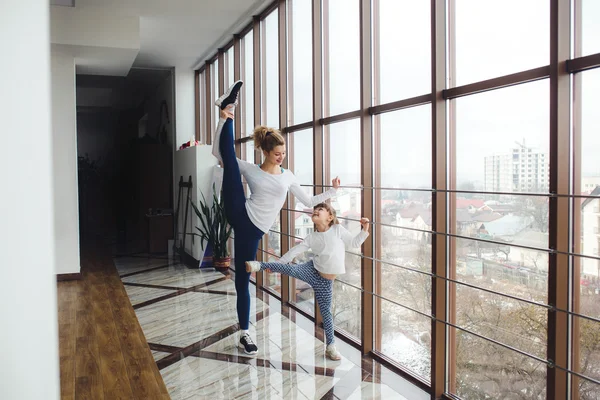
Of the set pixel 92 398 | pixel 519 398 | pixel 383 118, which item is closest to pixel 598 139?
pixel 519 398

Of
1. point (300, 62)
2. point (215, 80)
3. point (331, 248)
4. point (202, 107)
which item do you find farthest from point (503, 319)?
point (202, 107)

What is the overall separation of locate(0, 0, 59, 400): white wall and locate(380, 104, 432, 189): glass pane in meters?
2.45

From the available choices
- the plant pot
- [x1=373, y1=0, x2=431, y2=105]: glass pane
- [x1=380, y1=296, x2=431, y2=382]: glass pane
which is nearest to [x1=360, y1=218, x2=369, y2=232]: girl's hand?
[x1=380, y1=296, x2=431, y2=382]: glass pane

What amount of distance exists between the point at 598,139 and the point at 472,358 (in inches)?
46.3

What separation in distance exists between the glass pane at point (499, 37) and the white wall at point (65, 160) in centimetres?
448

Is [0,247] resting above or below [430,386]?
above

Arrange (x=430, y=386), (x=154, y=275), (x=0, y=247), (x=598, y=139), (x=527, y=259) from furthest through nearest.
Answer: (x=154, y=275)
(x=430, y=386)
(x=527, y=259)
(x=598, y=139)
(x=0, y=247)

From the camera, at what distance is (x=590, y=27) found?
5.65 feet

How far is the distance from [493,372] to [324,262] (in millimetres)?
1093

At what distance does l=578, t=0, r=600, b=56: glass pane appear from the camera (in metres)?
1.70

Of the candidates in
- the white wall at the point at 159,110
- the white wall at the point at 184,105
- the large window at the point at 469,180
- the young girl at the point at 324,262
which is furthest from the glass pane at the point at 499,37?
the white wall at the point at 159,110

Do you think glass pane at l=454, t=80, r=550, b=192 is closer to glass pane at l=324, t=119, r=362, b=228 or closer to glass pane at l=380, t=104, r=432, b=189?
glass pane at l=380, t=104, r=432, b=189

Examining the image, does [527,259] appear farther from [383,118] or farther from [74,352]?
→ [74,352]

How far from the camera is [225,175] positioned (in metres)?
3.02
